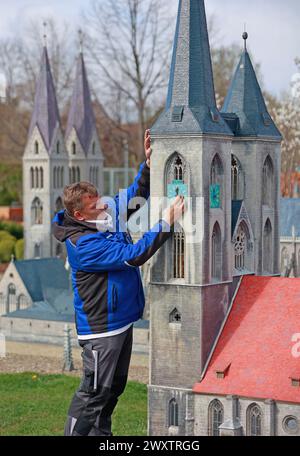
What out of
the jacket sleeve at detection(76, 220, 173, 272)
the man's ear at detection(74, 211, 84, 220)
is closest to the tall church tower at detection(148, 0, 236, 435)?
the man's ear at detection(74, 211, 84, 220)

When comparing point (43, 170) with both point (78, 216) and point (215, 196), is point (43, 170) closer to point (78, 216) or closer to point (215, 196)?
point (215, 196)

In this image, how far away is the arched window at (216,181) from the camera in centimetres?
2647

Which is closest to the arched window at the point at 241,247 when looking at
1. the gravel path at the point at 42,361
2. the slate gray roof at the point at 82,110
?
the gravel path at the point at 42,361

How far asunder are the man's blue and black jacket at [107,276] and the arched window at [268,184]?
21.6 metres

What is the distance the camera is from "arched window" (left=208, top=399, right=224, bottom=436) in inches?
999

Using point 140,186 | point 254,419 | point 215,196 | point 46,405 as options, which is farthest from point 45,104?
point 140,186

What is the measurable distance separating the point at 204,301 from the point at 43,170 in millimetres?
27021

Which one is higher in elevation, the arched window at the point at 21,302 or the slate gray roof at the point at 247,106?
the slate gray roof at the point at 247,106

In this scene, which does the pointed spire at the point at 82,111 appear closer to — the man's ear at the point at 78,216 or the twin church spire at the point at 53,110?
the twin church spire at the point at 53,110

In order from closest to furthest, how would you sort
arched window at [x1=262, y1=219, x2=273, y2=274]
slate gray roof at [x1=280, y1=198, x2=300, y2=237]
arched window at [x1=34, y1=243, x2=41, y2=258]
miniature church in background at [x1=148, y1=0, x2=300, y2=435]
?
miniature church in background at [x1=148, y1=0, x2=300, y2=435]
arched window at [x1=262, y1=219, x2=273, y2=274]
slate gray roof at [x1=280, y1=198, x2=300, y2=237]
arched window at [x1=34, y1=243, x2=41, y2=258]

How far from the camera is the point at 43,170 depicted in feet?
170

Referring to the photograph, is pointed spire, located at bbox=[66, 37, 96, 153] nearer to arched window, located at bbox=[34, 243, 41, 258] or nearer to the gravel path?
arched window, located at bbox=[34, 243, 41, 258]

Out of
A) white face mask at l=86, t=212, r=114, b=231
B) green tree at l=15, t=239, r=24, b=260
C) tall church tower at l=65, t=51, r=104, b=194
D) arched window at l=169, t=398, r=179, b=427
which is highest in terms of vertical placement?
tall church tower at l=65, t=51, r=104, b=194
